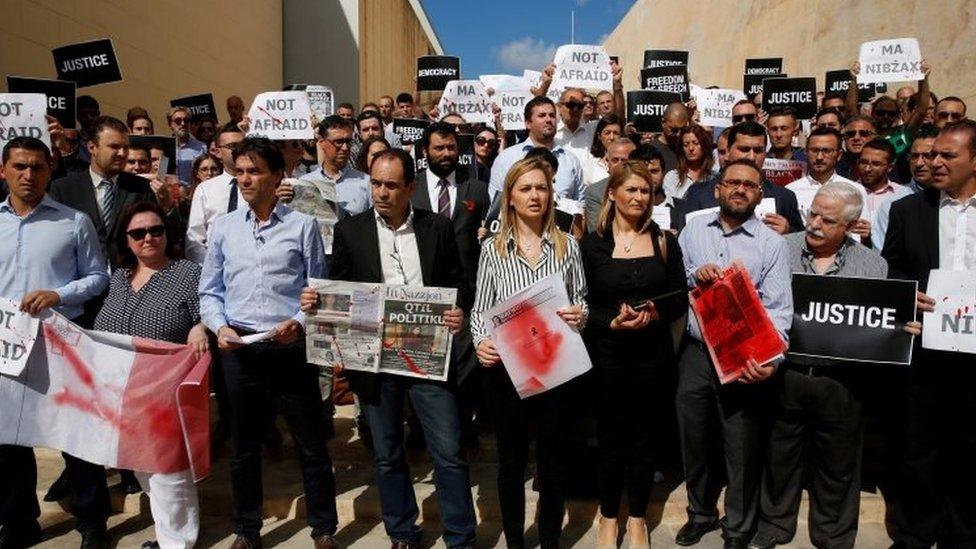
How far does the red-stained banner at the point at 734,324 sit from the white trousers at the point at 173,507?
10.1 feet

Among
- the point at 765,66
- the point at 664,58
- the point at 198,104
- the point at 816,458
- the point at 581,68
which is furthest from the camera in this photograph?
the point at 765,66

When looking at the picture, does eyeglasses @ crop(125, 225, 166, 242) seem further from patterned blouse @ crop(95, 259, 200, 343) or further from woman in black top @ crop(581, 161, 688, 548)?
woman in black top @ crop(581, 161, 688, 548)

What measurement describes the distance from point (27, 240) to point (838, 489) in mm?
4902

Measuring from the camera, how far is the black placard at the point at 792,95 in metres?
7.91

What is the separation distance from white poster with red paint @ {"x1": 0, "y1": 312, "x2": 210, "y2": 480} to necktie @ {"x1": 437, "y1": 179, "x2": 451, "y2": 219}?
203 cm

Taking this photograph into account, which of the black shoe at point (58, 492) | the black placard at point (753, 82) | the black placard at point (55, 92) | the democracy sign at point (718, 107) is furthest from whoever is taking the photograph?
the black placard at point (753, 82)

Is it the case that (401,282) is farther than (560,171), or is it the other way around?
(560,171)

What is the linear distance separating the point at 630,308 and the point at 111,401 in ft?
9.61

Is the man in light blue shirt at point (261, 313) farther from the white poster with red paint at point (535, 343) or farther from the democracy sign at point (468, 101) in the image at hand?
the democracy sign at point (468, 101)

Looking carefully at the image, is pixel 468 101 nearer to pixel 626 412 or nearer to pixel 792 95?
pixel 792 95

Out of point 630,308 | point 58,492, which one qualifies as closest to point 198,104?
point 58,492

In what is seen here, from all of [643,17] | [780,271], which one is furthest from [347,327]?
[643,17]

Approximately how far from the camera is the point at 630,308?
381cm

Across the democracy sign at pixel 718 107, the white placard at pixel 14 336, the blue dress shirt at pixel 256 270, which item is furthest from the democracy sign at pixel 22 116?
the democracy sign at pixel 718 107
